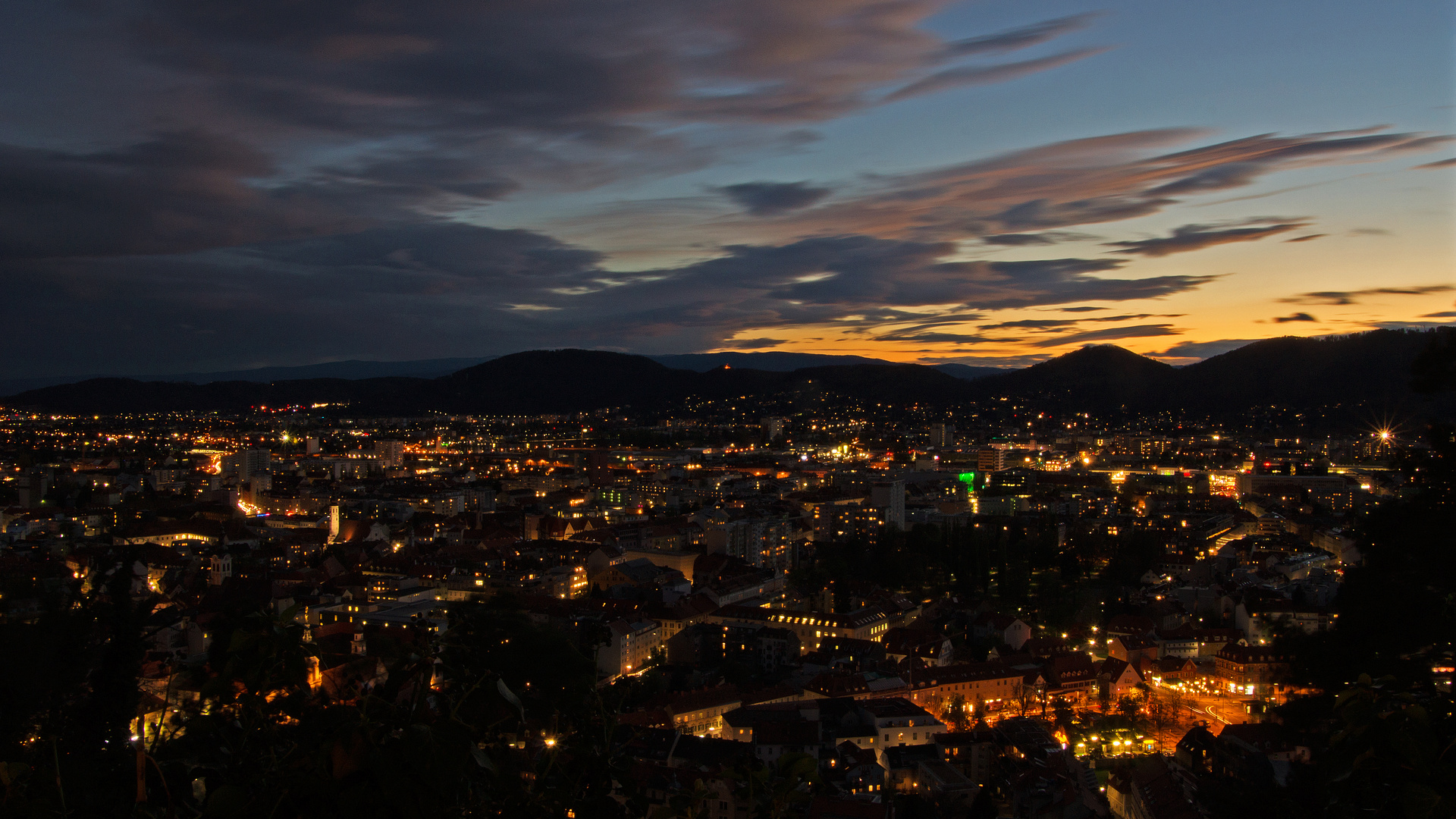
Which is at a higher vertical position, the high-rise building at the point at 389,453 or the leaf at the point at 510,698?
the leaf at the point at 510,698

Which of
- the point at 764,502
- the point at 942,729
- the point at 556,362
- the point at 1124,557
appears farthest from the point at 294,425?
the point at 942,729

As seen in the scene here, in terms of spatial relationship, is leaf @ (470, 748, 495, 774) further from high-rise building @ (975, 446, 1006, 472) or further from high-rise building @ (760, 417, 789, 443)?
A: high-rise building @ (760, 417, 789, 443)

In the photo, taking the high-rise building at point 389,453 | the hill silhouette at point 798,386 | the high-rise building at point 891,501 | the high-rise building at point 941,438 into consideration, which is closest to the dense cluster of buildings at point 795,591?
the high-rise building at point 891,501

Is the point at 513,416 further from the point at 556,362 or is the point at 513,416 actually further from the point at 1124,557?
the point at 1124,557

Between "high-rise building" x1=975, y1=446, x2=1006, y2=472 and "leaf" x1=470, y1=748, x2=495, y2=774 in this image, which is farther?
"high-rise building" x1=975, y1=446, x2=1006, y2=472

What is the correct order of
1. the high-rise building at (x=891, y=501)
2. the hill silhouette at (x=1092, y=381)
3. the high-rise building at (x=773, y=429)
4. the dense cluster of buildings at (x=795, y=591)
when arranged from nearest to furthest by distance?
the dense cluster of buildings at (x=795, y=591), the high-rise building at (x=891, y=501), the high-rise building at (x=773, y=429), the hill silhouette at (x=1092, y=381)

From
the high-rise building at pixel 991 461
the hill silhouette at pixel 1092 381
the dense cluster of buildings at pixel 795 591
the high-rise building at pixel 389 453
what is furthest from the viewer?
the hill silhouette at pixel 1092 381

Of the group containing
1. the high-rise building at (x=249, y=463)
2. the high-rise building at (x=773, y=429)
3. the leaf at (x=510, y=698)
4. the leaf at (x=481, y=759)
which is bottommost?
the high-rise building at (x=249, y=463)

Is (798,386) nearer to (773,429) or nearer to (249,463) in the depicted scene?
(773,429)

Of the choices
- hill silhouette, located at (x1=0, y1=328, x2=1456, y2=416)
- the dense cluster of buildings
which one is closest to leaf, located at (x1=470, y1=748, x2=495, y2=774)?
the dense cluster of buildings

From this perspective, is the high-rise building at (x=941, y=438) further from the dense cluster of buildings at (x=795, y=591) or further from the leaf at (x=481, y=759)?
the leaf at (x=481, y=759)

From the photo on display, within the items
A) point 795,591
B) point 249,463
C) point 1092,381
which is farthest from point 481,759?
point 1092,381
